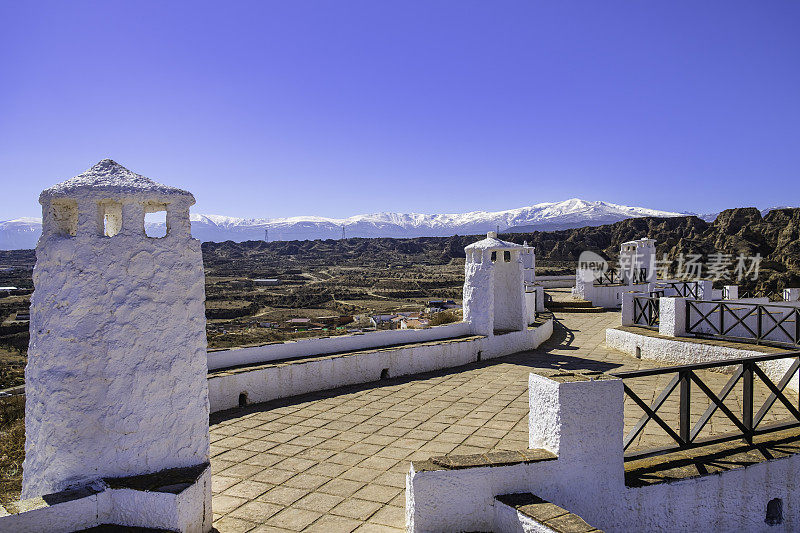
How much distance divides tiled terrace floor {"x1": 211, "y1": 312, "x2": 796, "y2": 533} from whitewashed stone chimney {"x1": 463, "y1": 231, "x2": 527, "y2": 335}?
1.57 m

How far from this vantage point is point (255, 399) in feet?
22.8

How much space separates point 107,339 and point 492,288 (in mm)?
7713

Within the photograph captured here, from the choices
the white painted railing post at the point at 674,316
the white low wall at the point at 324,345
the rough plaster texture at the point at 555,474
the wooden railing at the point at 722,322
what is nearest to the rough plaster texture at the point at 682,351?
the white painted railing post at the point at 674,316

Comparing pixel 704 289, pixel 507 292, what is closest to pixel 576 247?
pixel 704 289

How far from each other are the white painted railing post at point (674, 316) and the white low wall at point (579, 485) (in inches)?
224

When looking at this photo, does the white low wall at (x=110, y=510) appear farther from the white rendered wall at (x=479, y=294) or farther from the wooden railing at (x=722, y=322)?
the wooden railing at (x=722, y=322)

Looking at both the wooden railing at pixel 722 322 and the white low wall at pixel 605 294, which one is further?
the white low wall at pixel 605 294

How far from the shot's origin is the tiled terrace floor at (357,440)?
3.93m

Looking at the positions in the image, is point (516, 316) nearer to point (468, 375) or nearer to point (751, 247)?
point (468, 375)

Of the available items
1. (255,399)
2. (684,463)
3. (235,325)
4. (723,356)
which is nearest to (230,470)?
(255,399)

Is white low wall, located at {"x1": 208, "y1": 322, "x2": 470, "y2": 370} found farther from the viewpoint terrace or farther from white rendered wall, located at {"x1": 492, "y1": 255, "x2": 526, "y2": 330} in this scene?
the viewpoint terrace

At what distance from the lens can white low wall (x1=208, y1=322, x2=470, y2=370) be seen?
743cm

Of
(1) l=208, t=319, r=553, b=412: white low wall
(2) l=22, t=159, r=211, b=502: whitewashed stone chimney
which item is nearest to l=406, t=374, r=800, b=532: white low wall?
(2) l=22, t=159, r=211, b=502: whitewashed stone chimney

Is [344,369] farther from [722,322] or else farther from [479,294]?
[722,322]
